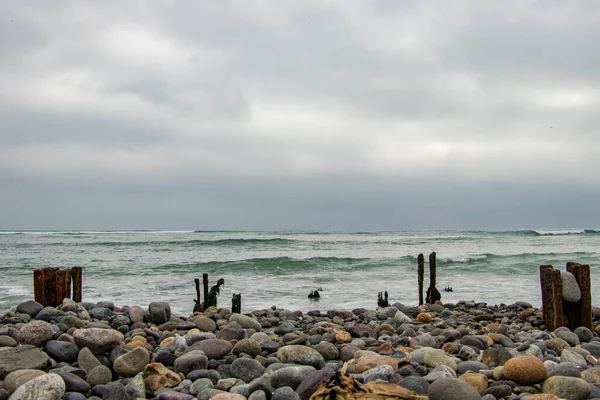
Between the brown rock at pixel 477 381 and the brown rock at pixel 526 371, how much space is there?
0.91 feet

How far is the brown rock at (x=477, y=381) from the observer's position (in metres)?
4.59

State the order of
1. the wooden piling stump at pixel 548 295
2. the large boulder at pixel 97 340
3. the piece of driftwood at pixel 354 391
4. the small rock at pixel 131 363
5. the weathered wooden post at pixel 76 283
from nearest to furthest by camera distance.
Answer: the piece of driftwood at pixel 354 391
the small rock at pixel 131 363
the large boulder at pixel 97 340
the wooden piling stump at pixel 548 295
the weathered wooden post at pixel 76 283

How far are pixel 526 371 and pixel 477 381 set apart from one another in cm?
49

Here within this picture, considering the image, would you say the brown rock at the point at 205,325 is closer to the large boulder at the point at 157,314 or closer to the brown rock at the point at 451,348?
the large boulder at the point at 157,314

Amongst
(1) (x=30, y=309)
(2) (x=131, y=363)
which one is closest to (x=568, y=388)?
(2) (x=131, y=363)

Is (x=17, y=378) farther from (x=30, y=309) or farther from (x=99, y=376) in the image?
(x=30, y=309)

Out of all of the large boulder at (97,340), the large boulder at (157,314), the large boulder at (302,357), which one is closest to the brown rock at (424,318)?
the large boulder at (302,357)

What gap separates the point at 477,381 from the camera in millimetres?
4637

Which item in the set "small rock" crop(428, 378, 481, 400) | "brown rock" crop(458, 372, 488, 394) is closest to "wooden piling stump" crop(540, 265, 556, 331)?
"brown rock" crop(458, 372, 488, 394)

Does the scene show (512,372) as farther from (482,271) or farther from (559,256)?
(559,256)

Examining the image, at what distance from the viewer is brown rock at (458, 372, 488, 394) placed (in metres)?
4.59

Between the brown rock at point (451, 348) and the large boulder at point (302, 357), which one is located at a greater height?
the large boulder at point (302, 357)

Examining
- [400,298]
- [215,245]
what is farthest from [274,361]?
[215,245]

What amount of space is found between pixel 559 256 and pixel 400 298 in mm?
20247
